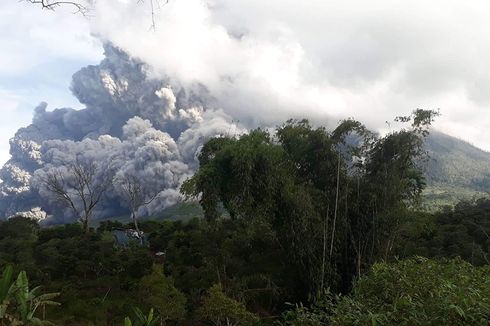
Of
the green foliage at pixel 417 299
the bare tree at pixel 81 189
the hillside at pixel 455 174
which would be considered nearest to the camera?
the green foliage at pixel 417 299

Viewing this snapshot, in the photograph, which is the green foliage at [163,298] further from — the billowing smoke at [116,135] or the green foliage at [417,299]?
the billowing smoke at [116,135]

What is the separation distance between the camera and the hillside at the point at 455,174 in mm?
101000

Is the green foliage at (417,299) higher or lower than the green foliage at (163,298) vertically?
higher

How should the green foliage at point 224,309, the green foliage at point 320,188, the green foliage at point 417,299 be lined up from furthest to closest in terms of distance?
the green foliage at point 224,309 → the green foliage at point 320,188 → the green foliage at point 417,299

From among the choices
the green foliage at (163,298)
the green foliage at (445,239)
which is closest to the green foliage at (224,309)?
the green foliage at (163,298)

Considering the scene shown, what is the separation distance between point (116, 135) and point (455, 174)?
433ft

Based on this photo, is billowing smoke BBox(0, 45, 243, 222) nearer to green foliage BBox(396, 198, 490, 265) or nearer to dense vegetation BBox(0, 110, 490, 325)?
green foliage BBox(396, 198, 490, 265)

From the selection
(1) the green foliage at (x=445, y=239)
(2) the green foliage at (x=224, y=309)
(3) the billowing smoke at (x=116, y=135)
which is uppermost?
(3) the billowing smoke at (x=116, y=135)

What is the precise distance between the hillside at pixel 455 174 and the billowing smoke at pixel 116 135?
62.6 metres

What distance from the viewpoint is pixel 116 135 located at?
178m

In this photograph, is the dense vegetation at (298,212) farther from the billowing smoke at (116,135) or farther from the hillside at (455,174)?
the billowing smoke at (116,135)

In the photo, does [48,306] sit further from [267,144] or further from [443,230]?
[443,230]

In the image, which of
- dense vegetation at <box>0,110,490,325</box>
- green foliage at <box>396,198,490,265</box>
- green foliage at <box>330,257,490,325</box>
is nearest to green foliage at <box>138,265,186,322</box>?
dense vegetation at <box>0,110,490,325</box>

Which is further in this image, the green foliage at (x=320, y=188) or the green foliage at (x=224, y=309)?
the green foliage at (x=224, y=309)
